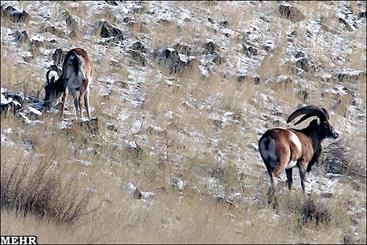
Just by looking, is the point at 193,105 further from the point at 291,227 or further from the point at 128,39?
the point at 291,227

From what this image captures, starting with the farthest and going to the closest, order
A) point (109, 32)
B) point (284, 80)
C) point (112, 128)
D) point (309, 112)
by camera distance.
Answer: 1. point (109, 32)
2. point (284, 80)
3. point (309, 112)
4. point (112, 128)

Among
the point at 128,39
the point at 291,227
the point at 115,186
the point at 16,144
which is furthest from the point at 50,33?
the point at 291,227

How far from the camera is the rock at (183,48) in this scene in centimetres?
1853

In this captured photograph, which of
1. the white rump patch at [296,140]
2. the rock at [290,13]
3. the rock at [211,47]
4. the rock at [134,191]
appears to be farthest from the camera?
the rock at [290,13]

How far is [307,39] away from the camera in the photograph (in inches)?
834

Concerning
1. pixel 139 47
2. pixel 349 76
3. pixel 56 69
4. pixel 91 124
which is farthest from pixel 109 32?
pixel 349 76

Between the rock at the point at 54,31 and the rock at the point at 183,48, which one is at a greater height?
the rock at the point at 183,48

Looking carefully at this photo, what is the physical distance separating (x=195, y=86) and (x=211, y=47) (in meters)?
2.48

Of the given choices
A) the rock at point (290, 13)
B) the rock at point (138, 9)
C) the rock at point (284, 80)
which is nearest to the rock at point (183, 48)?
the rock at point (138, 9)

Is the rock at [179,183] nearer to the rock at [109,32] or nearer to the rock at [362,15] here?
the rock at [109,32]

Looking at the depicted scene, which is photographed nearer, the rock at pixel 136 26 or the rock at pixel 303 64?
the rock at pixel 136 26

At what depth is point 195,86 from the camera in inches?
663

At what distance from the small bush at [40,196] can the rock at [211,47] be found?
10505 millimetres

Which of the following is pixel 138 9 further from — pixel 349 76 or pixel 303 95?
pixel 349 76
